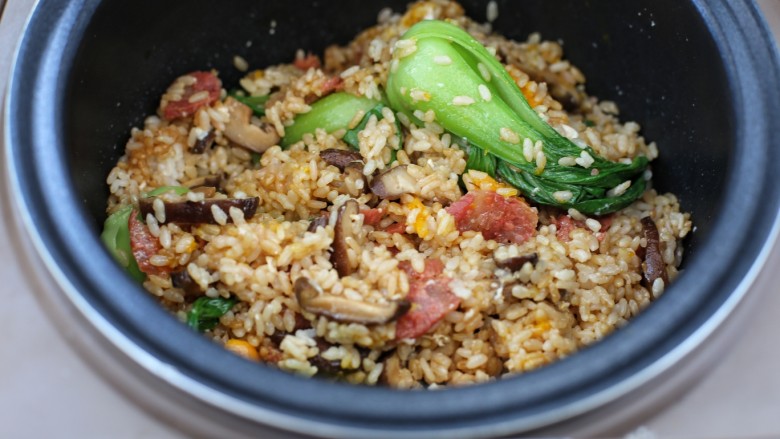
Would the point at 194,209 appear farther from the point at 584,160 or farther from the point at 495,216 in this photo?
the point at 584,160

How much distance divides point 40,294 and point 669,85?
2.05 m

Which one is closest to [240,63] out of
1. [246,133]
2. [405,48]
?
[246,133]

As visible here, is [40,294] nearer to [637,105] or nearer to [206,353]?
[206,353]

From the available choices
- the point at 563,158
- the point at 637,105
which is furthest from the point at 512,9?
the point at 563,158

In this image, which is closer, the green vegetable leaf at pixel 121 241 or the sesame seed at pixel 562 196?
the green vegetable leaf at pixel 121 241

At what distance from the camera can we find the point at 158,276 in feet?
8.05

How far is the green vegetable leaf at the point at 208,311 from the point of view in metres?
2.41

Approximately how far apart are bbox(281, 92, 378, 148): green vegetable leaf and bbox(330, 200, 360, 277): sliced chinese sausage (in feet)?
1.58

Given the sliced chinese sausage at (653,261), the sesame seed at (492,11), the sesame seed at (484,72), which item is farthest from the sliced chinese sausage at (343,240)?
the sesame seed at (492,11)

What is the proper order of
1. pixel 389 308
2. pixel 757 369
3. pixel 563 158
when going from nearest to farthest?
pixel 757 369
pixel 389 308
pixel 563 158

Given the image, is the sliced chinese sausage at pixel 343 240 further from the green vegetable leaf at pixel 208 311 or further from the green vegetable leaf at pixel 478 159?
the green vegetable leaf at pixel 478 159

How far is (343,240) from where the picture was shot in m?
2.45

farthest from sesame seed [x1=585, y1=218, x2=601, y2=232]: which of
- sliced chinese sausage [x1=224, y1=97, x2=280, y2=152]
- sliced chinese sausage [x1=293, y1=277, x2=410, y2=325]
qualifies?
sliced chinese sausage [x1=224, y1=97, x2=280, y2=152]

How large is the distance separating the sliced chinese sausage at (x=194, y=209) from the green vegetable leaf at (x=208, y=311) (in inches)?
9.4
